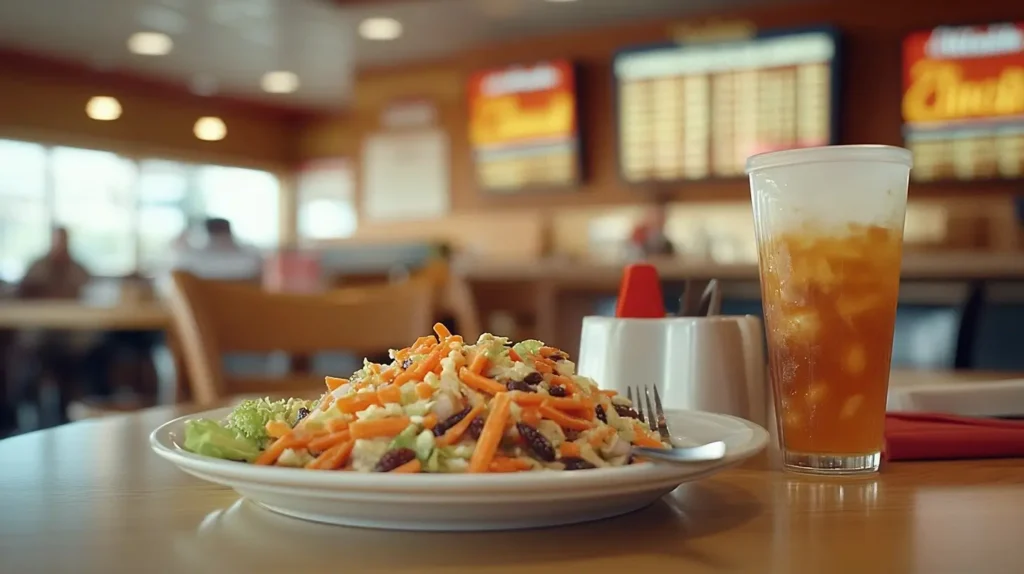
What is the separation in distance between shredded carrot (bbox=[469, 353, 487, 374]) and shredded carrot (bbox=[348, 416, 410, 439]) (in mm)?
64

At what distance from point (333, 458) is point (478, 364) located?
11cm

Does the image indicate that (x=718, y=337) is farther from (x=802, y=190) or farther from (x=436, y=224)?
(x=436, y=224)

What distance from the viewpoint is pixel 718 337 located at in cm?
82

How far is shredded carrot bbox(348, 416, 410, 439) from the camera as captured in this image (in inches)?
20.9

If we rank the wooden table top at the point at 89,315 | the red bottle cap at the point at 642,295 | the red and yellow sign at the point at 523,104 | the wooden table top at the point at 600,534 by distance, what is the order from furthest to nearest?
the red and yellow sign at the point at 523,104 < the wooden table top at the point at 89,315 < the red bottle cap at the point at 642,295 < the wooden table top at the point at 600,534

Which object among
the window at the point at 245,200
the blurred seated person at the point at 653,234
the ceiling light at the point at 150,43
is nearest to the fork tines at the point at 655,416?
the blurred seated person at the point at 653,234

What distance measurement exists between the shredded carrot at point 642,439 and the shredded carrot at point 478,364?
0.11 metres

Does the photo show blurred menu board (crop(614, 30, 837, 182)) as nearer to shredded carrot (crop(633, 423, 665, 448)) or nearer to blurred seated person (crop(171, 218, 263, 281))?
blurred seated person (crop(171, 218, 263, 281))

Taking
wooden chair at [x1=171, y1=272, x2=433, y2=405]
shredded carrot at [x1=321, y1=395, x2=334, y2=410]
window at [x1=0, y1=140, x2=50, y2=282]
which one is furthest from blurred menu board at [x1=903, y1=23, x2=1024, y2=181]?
window at [x1=0, y1=140, x2=50, y2=282]

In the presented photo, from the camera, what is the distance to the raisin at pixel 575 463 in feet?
1.73

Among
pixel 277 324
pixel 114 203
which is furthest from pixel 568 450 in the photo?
pixel 114 203

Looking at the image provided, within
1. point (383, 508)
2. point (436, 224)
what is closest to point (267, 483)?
point (383, 508)

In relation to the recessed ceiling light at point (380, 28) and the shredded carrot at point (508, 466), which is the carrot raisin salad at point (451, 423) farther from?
the recessed ceiling light at point (380, 28)

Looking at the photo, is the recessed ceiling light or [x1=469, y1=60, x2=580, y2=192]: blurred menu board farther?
[x1=469, y1=60, x2=580, y2=192]: blurred menu board
